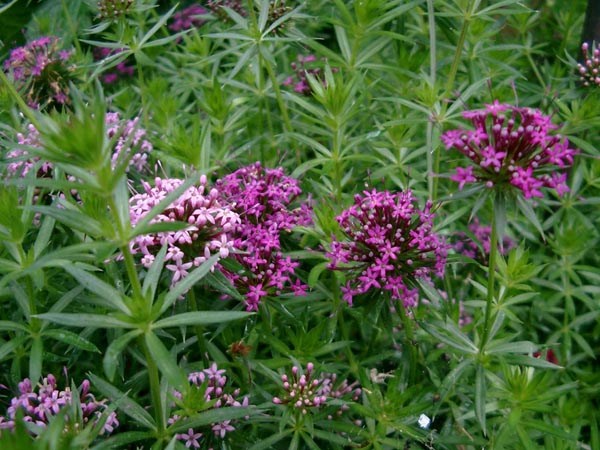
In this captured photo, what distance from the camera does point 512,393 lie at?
7.57ft

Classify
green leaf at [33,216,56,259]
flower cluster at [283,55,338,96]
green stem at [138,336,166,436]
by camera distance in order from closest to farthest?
green stem at [138,336,166,436] < green leaf at [33,216,56,259] < flower cluster at [283,55,338,96]

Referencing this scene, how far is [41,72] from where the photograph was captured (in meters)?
3.13

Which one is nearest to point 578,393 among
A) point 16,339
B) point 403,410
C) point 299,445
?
point 403,410

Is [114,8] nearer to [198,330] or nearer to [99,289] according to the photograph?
[198,330]

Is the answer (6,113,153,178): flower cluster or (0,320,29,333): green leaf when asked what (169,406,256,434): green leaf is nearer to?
(0,320,29,333): green leaf

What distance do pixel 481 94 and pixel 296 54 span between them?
1.06 metres

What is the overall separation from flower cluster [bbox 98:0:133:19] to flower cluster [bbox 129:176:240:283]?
1.23m

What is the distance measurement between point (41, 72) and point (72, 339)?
62.3 inches

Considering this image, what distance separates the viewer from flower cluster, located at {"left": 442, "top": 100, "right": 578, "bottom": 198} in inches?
74.2

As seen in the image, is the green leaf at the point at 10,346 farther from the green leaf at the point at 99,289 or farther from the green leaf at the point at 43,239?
the green leaf at the point at 99,289

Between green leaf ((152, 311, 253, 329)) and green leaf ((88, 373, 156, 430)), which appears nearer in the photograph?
green leaf ((152, 311, 253, 329))

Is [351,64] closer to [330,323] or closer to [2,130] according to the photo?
[330,323]

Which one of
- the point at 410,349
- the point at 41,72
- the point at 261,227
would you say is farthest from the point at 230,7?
the point at 410,349

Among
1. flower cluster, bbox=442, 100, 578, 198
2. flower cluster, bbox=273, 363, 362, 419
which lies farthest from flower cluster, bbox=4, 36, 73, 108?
flower cluster, bbox=442, 100, 578, 198
